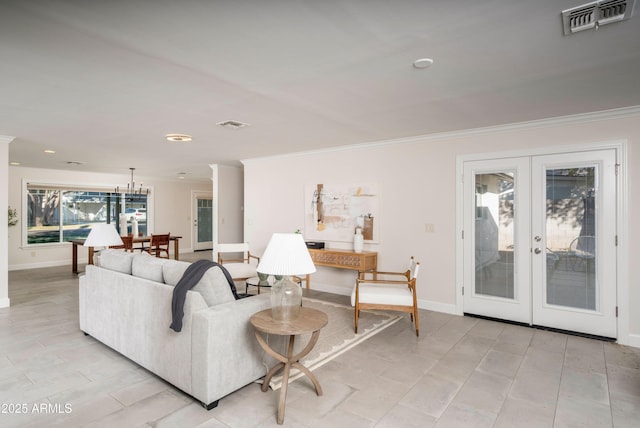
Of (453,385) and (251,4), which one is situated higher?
(251,4)

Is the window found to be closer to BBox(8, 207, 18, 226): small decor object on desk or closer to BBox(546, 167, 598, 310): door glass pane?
BBox(8, 207, 18, 226): small decor object on desk

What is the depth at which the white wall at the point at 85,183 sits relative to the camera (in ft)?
25.2

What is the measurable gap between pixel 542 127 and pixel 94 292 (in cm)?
502

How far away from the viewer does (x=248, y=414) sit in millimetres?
2260

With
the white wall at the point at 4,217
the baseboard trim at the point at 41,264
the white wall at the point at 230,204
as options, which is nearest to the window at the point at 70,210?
the baseboard trim at the point at 41,264

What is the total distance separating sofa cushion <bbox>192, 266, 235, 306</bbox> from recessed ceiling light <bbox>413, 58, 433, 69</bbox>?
2.05 meters

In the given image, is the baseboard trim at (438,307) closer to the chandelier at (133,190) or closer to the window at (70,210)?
the chandelier at (133,190)

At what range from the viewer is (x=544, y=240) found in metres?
3.90

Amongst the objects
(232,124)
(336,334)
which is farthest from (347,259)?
(232,124)

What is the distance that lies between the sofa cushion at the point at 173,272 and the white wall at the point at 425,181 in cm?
304

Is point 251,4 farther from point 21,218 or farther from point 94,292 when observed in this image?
point 21,218

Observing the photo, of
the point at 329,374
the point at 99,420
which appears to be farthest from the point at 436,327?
the point at 99,420

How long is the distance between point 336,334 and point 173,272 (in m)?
1.82

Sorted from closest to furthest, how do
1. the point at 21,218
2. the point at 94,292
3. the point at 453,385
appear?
the point at 453,385 < the point at 94,292 < the point at 21,218
